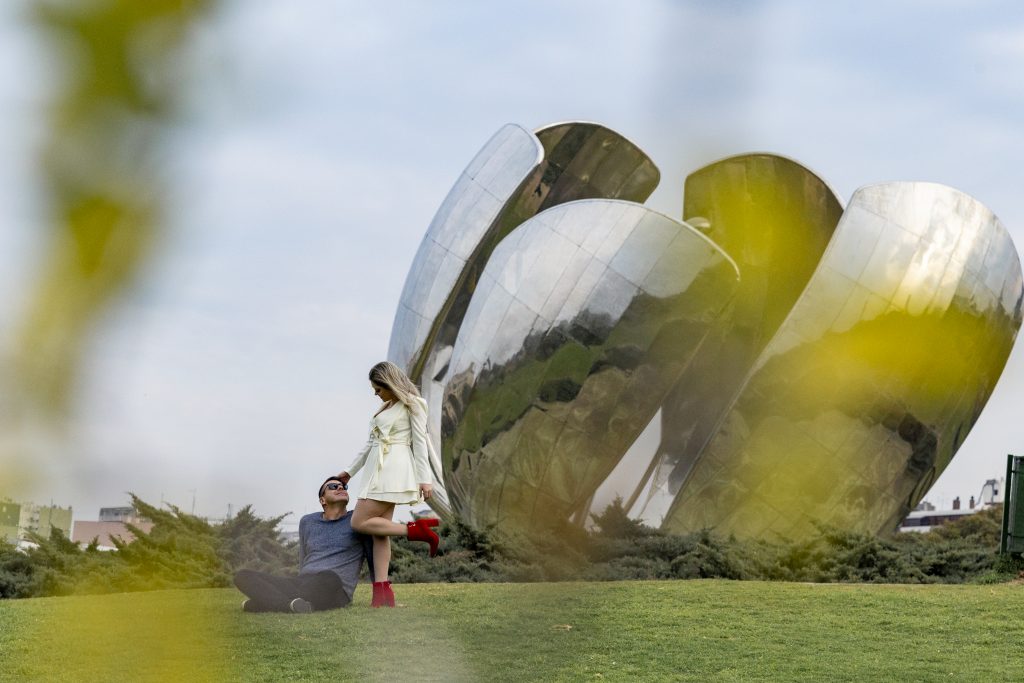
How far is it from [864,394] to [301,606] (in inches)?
193

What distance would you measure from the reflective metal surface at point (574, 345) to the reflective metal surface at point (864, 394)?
65cm

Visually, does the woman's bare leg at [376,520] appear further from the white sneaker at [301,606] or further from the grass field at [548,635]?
the white sneaker at [301,606]

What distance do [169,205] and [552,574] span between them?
392 mm

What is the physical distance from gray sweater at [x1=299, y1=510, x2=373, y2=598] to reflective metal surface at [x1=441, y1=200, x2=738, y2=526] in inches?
130

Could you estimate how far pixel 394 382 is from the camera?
2.28 meters

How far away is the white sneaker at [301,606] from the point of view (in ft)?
→ 12.4

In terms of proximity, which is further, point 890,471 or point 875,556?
point 890,471

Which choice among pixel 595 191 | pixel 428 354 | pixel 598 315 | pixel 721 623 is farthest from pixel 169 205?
pixel 428 354

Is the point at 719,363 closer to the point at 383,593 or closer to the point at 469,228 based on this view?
the point at 469,228

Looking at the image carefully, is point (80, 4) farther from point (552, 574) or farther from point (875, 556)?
point (875, 556)

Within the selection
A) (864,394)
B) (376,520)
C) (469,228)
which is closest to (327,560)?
(376,520)

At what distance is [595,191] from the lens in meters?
A: 8.56

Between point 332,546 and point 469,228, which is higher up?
point 469,228

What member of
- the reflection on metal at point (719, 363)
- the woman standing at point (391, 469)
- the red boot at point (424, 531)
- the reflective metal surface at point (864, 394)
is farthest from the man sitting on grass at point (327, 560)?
the reflective metal surface at point (864, 394)
